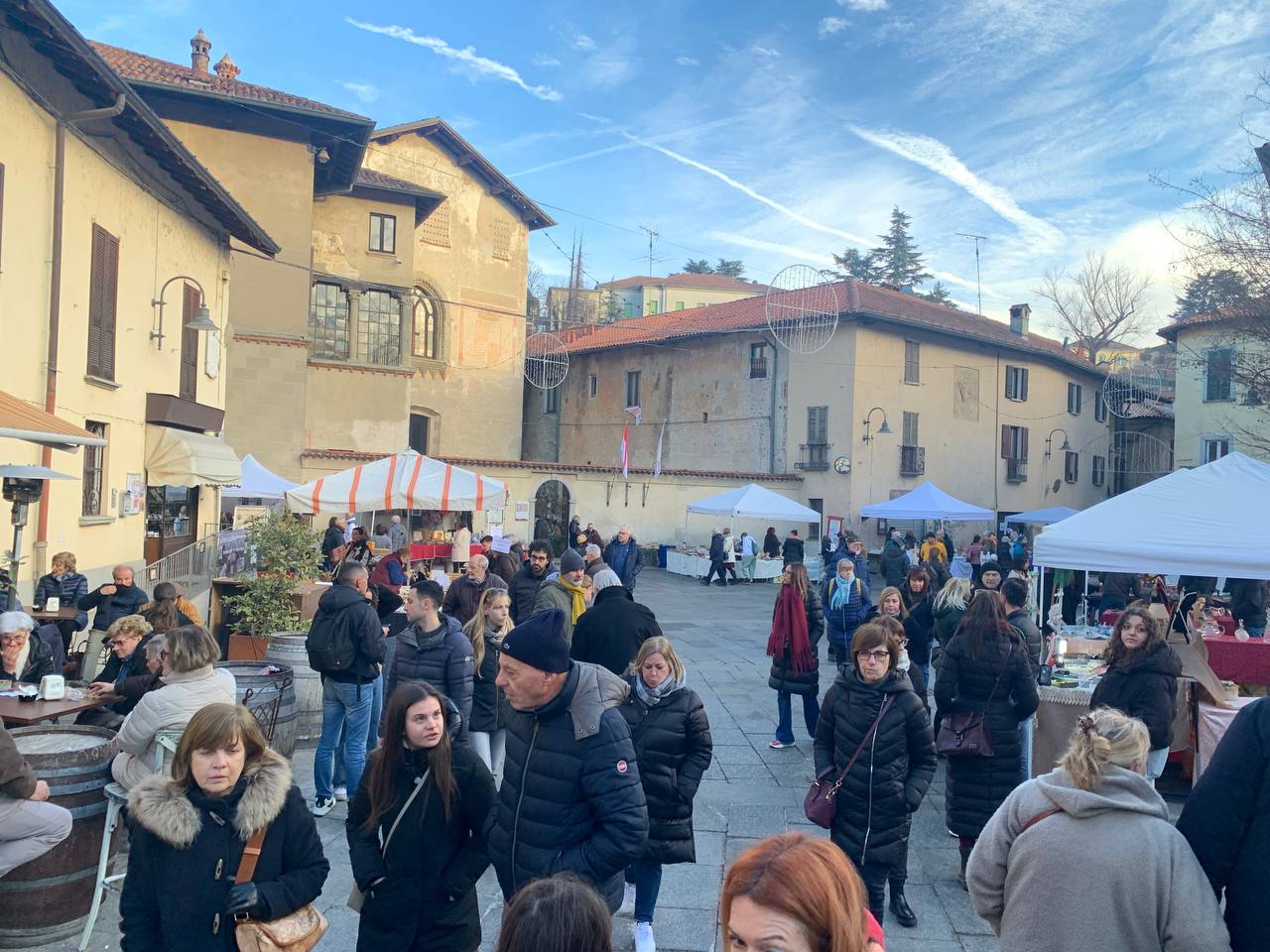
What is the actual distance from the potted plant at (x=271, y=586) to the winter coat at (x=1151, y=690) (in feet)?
23.8

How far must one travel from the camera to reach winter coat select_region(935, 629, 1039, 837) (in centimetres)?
550

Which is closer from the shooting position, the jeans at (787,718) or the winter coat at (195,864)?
the winter coat at (195,864)

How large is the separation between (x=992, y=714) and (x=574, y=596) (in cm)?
374

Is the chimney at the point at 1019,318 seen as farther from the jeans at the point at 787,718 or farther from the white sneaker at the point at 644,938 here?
the white sneaker at the point at 644,938

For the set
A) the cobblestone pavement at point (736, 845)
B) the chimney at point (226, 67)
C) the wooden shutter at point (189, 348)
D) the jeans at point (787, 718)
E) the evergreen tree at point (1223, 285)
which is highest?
the chimney at point (226, 67)

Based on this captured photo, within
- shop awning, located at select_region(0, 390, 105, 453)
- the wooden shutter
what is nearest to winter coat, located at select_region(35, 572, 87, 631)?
shop awning, located at select_region(0, 390, 105, 453)

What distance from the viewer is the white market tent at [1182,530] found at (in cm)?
739

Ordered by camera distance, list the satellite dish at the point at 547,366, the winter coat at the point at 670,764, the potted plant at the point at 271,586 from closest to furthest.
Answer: the winter coat at the point at 670,764, the potted plant at the point at 271,586, the satellite dish at the point at 547,366

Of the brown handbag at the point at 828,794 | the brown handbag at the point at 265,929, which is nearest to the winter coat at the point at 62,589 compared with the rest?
the brown handbag at the point at 265,929

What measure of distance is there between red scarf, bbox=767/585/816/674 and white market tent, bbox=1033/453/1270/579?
2201mm

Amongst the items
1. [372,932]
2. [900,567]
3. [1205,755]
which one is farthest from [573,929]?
[900,567]

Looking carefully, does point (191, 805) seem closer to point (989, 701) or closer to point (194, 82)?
point (989, 701)

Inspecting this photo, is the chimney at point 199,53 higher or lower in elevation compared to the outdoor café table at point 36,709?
higher

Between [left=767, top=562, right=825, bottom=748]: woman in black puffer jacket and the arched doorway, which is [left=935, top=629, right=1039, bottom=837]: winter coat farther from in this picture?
the arched doorway
